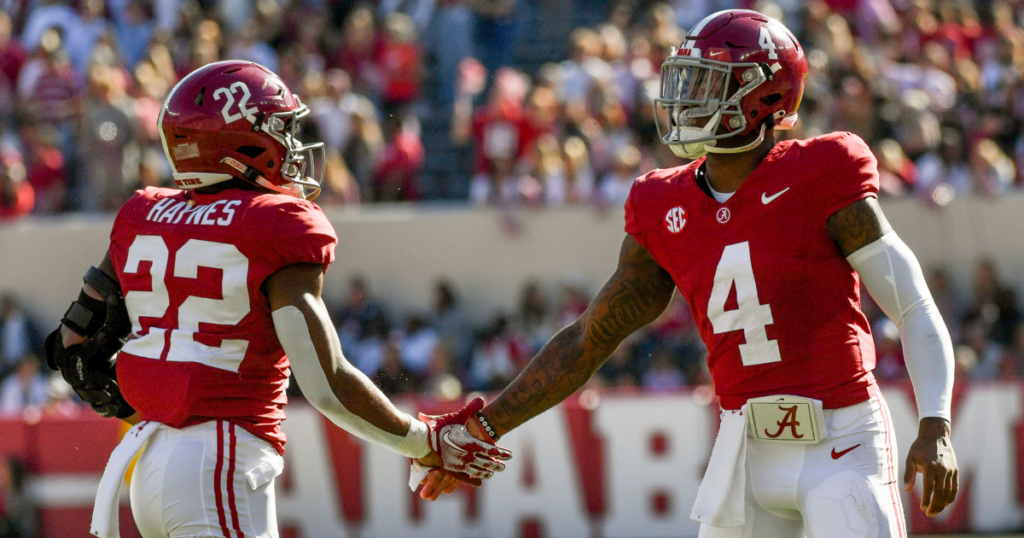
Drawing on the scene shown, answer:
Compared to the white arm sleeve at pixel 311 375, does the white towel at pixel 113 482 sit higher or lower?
lower

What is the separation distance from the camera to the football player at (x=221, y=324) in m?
3.61

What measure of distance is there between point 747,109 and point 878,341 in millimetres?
6450

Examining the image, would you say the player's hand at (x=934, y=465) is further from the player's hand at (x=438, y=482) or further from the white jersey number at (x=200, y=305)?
the white jersey number at (x=200, y=305)

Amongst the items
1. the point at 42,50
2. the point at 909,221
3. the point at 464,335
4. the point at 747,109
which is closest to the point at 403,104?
the point at 464,335

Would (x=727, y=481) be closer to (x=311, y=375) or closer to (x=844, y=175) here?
(x=844, y=175)

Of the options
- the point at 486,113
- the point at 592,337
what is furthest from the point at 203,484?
the point at 486,113

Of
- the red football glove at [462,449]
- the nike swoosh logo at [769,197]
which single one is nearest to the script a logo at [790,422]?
the nike swoosh logo at [769,197]

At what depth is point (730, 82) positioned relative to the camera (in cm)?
387

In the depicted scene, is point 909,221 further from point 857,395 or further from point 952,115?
point 857,395

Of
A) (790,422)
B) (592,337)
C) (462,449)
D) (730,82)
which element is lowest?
(462,449)

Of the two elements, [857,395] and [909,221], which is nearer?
[857,395]

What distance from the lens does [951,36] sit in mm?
11672

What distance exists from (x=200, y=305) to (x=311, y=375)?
0.36 m

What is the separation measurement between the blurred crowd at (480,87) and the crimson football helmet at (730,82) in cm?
649
